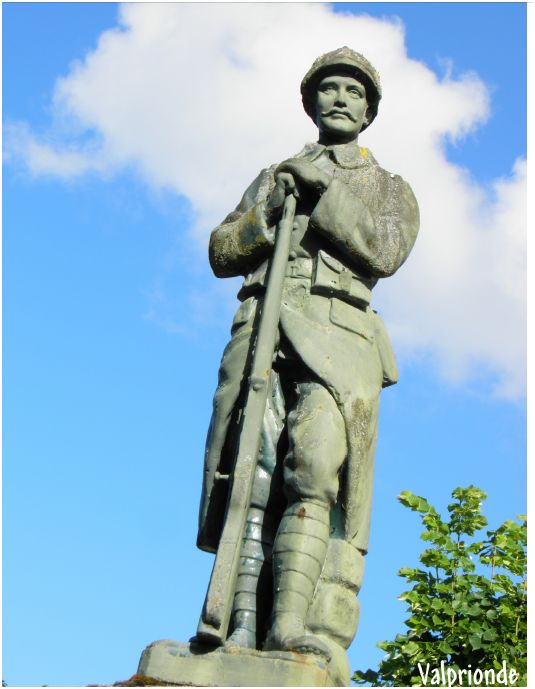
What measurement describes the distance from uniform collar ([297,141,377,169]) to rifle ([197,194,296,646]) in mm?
734

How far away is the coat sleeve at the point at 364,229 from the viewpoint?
9.15 meters

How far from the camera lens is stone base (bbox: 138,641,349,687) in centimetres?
751

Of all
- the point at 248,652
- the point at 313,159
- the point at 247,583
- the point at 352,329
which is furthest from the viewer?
the point at 313,159

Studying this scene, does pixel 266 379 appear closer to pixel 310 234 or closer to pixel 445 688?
pixel 310 234

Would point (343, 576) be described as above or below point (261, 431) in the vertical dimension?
below

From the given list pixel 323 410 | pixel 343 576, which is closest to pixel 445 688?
pixel 343 576

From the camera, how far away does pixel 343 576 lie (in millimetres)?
8531

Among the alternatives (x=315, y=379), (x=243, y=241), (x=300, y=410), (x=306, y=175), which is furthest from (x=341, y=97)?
(x=300, y=410)

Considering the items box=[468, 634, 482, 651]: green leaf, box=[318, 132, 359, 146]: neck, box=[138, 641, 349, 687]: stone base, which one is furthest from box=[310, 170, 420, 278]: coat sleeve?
box=[468, 634, 482, 651]: green leaf

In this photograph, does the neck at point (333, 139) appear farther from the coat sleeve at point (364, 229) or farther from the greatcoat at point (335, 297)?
the coat sleeve at point (364, 229)

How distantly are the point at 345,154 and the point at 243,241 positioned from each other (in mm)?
1131

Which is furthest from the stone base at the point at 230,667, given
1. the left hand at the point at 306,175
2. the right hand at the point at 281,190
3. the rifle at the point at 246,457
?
the left hand at the point at 306,175

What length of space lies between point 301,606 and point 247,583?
1.56 feet

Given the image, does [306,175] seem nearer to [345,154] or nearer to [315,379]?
[345,154]
